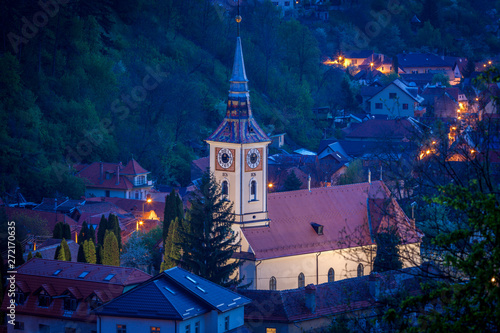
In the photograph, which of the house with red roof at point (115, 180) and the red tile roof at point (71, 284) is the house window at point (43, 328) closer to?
Result: the red tile roof at point (71, 284)

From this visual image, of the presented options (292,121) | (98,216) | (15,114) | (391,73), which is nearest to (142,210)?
(98,216)

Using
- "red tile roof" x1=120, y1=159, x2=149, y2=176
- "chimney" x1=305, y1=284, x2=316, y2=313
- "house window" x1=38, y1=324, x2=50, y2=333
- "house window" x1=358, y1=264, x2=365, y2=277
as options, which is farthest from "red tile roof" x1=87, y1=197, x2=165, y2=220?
"chimney" x1=305, y1=284, x2=316, y2=313

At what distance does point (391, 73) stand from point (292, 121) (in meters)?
33.1

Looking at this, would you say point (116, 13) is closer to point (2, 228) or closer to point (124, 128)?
point (124, 128)

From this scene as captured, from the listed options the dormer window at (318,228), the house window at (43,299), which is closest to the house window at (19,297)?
the house window at (43,299)

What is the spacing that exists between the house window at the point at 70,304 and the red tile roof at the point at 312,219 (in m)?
10.1

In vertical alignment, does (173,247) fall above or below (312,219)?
below

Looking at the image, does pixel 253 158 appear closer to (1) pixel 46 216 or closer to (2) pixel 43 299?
(2) pixel 43 299

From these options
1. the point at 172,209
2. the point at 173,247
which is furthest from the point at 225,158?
the point at 172,209

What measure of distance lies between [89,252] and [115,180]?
23984 millimetres

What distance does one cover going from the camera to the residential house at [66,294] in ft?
119

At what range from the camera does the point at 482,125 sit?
19.0 m

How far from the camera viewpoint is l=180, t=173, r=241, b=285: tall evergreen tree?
135 ft

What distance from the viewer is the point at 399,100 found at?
9931 cm
